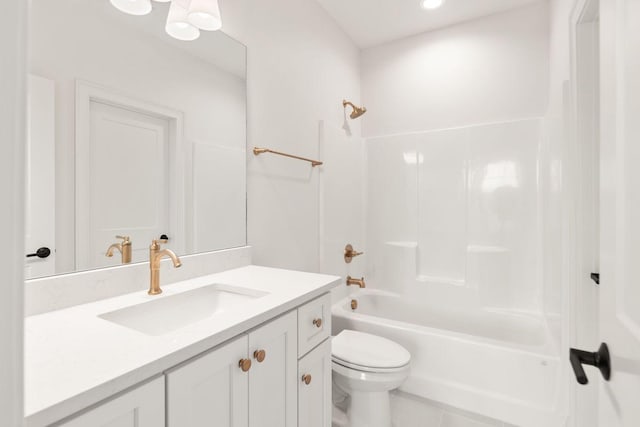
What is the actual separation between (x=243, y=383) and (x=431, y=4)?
265cm

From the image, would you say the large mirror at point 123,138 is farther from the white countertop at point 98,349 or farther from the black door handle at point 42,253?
the white countertop at point 98,349

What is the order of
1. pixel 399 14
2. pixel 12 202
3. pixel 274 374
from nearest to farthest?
pixel 12 202 → pixel 274 374 → pixel 399 14

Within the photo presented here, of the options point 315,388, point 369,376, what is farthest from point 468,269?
point 315,388

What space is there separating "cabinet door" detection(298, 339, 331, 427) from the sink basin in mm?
314

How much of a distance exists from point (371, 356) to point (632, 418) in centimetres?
131

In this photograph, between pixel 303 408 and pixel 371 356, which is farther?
pixel 371 356

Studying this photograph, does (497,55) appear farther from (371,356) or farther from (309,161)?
(371,356)

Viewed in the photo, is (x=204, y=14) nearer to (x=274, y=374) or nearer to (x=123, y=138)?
(x=123, y=138)

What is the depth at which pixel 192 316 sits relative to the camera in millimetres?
1156

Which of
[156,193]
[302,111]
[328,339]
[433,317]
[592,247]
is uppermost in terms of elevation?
[302,111]

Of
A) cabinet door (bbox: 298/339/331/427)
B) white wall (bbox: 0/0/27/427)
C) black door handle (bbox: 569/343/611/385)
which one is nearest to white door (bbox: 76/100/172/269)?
cabinet door (bbox: 298/339/331/427)

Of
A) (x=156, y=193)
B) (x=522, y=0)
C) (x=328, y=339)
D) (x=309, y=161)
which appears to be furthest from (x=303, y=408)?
(x=522, y=0)

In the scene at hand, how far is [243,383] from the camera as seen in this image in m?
0.86

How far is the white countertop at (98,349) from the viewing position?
52 cm
